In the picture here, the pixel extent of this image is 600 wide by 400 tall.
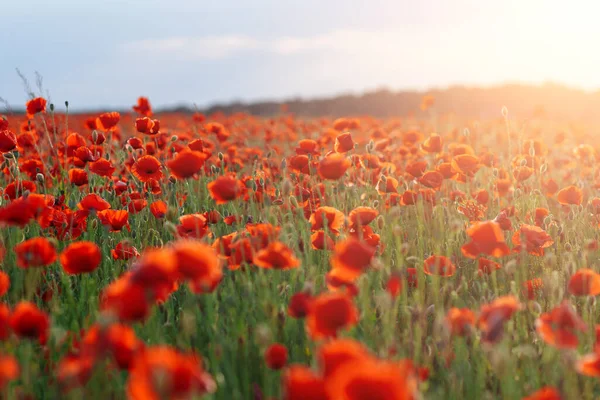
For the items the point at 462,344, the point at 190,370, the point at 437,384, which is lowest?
the point at 437,384

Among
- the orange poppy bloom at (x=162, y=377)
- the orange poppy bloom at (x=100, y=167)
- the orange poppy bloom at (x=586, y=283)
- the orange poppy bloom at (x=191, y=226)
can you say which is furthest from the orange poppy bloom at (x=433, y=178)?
the orange poppy bloom at (x=162, y=377)

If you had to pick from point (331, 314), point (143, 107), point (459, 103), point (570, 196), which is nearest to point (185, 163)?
point (331, 314)

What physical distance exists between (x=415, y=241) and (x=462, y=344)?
148 centimetres

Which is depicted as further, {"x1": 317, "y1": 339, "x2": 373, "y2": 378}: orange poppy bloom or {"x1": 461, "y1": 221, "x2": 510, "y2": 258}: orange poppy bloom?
{"x1": 461, "y1": 221, "x2": 510, "y2": 258}: orange poppy bloom

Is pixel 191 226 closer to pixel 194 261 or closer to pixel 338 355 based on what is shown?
pixel 194 261

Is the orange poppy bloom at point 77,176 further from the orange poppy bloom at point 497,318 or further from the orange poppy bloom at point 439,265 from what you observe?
the orange poppy bloom at point 497,318

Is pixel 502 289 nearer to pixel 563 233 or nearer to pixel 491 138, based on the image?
pixel 563 233

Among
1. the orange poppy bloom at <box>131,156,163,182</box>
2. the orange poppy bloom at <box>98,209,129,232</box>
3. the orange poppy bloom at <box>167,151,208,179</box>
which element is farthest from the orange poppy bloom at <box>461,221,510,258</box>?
the orange poppy bloom at <box>131,156,163,182</box>

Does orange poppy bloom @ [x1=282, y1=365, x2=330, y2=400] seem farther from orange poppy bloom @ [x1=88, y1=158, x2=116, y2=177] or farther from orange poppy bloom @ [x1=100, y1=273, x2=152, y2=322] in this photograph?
orange poppy bloom @ [x1=88, y1=158, x2=116, y2=177]

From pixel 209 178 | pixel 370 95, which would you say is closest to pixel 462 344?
pixel 209 178

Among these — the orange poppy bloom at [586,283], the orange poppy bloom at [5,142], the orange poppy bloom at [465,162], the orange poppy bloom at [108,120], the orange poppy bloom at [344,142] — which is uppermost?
the orange poppy bloom at [108,120]

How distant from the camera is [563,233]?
9.97 feet

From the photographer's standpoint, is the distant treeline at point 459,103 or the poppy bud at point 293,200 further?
the distant treeline at point 459,103

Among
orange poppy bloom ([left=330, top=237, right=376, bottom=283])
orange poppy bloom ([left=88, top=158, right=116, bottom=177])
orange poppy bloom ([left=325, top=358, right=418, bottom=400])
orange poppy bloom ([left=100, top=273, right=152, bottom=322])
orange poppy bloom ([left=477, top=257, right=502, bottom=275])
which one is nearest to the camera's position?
orange poppy bloom ([left=325, top=358, right=418, bottom=400])
